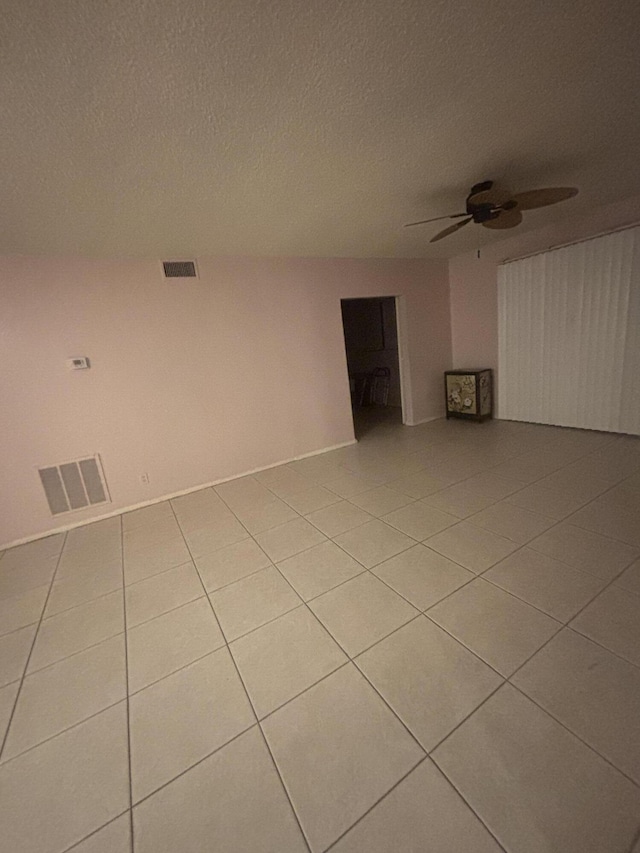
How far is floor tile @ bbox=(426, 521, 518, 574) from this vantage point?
1934 millimetres

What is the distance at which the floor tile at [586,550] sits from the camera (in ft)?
5.84

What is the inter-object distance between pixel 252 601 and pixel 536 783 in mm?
1346

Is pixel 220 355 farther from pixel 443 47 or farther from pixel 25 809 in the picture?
pixel 25 809

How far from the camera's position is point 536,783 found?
38.2 inches

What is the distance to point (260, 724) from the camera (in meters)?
1.22

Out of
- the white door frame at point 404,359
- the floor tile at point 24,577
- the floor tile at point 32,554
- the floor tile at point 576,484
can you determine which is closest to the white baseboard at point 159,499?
the floor tile at point 32,554

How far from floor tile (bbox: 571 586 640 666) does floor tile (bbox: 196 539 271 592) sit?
1.68m

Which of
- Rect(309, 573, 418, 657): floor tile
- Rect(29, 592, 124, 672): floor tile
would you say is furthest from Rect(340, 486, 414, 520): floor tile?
Rect(29, 592, 124, 672): floor tile

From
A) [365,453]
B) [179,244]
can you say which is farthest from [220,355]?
[365,453]

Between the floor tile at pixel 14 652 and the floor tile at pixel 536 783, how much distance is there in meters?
1.91

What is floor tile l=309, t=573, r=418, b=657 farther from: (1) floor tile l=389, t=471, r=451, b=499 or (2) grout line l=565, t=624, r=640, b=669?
(1) floor tile l=389, t=471, r=451, b=499

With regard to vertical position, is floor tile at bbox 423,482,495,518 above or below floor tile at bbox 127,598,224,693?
above

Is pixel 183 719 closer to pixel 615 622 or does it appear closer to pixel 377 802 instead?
pixel 377 802

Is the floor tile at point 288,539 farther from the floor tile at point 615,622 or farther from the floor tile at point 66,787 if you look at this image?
the floor tile at point 615,622
